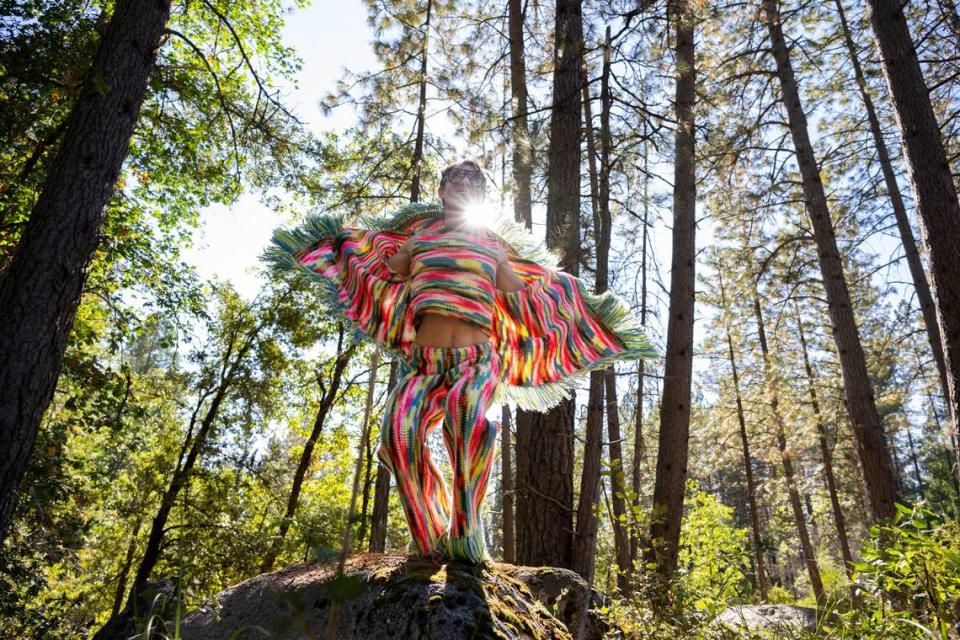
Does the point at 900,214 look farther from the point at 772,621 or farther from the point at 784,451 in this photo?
the point at 772,621

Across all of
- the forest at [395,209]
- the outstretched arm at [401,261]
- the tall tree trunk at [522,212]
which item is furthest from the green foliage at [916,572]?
the tall tree trunk at [522,212]

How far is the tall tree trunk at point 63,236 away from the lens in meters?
3.57

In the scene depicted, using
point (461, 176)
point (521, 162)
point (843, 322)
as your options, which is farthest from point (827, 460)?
point (461, 176)

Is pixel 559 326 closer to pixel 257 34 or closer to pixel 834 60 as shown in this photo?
pixel 257 34

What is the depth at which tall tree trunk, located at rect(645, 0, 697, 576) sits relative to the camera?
20.2ft

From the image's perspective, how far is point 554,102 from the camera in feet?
19.1

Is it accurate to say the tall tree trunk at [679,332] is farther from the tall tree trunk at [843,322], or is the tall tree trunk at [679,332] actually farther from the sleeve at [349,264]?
the sleeve at [349,264]

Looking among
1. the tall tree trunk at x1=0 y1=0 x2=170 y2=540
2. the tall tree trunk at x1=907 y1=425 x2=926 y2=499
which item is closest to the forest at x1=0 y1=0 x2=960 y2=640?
the tall tree trunk at x1=0 y1=0 x2=170 y2=540

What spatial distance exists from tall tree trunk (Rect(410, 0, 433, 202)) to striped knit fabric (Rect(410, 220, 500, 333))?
266 inches

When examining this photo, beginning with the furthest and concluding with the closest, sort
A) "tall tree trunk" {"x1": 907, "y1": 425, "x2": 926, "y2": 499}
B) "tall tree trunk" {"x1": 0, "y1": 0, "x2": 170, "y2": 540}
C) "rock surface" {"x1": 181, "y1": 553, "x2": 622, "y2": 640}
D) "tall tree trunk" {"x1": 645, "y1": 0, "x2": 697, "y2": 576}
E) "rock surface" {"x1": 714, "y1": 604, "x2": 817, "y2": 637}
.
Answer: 1. "tall tree trunk" {"x1": 907, "y1": 425, "x2": 926, "y2": 499}
2. "tall tree trunk" {"x1": 645, "y1": 0, "x2": 697, "y2": 576}
3. "tall tree trunk" {"x1": 0, "y1": 0, "x2": 170, "y2": 540}
4. "rock surface" {"x1": 714, "y1": 604, "x2": 817, "y2": 637}
5. "rock surface" {"x1": 181, "y1": 553, "x2": 622, "y2": 640}

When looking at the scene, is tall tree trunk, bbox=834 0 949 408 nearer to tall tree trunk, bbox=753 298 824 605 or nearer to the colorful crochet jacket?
tall tree trunk, bbox=753 298 824 605

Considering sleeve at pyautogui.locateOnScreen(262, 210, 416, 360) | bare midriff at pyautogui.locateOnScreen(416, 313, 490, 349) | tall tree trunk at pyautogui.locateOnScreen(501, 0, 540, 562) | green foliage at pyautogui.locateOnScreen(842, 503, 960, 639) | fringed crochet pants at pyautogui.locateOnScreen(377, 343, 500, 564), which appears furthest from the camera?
tall tree trunk at pyautogui.locateOnScreen(501, 0, 540, 562)

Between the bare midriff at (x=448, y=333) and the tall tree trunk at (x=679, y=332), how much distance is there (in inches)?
142

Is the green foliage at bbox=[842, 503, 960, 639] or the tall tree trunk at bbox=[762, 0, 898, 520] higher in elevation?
the tall tree trunk at bbox=[762, 0, 898, 520]
